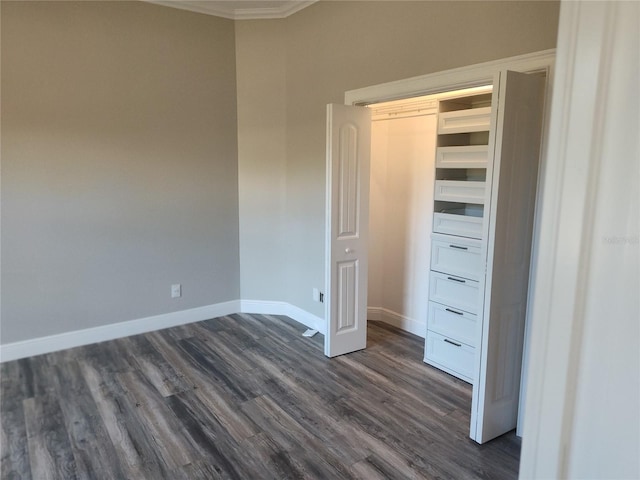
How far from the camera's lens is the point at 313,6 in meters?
3.91

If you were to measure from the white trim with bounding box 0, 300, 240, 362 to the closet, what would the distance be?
169 cm

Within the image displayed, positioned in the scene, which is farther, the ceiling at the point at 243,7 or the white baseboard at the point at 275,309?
the white baseboard at the point at 275,309

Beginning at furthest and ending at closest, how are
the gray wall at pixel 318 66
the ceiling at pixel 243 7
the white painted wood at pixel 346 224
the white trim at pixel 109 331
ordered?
the ceiling at pixel 243 7
the white trim at pixel 109 331
the white painted wood at pixel 346 224
the gray wall at pixel 318 66

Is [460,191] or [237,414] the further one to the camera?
[460,191]

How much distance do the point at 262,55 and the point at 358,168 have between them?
5.63 feet

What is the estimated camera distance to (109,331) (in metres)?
4.02

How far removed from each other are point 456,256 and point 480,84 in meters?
1.27

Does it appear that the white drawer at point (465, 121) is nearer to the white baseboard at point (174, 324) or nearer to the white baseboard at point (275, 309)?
the white baseboard at point (174, 324)

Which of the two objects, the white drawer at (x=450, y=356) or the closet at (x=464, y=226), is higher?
the closet at (x=464, y=226)

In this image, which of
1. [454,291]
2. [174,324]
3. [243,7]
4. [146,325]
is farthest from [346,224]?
[243,7]

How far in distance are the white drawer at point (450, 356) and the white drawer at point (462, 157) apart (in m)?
1.35

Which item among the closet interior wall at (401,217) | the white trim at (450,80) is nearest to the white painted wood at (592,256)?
the white trim at (450,80)

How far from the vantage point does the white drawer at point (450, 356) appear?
3299mm

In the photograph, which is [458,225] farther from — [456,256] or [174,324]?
[174,324]
